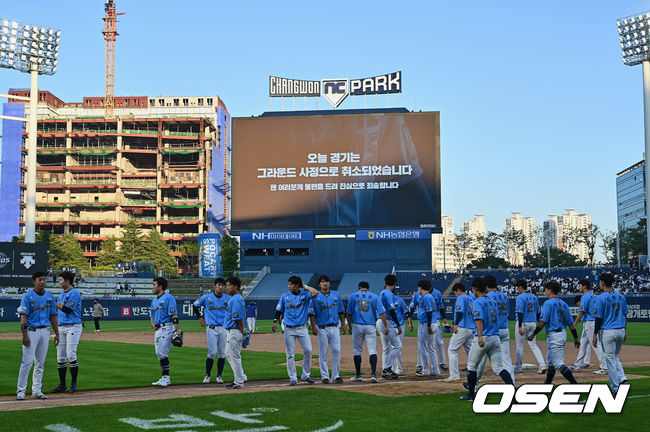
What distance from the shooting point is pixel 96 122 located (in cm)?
12238

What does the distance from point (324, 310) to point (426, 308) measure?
318cm

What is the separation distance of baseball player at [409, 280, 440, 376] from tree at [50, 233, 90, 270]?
9308 cm

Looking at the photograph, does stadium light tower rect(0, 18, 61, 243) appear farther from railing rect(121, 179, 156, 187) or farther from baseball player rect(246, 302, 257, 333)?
railing rect(121, 179, 156, 187)

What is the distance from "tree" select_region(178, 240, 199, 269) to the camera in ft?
369

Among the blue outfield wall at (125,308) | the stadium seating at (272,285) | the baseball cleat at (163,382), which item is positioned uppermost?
the stadium seating at (272,285)

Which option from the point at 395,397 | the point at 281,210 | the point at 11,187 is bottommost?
the point at 395,397

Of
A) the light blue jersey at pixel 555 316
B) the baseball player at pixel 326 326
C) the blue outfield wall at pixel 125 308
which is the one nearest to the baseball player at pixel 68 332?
the baseball player at pixel 326 326

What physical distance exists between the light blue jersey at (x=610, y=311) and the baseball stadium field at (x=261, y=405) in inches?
51.7

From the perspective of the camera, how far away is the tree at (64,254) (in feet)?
331

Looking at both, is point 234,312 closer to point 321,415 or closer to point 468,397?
point 321,415

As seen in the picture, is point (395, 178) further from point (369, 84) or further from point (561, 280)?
point (561, 280)

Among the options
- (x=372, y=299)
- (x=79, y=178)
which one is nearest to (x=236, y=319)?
(x=372, y=299)

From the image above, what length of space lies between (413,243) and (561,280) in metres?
Result: 14.3

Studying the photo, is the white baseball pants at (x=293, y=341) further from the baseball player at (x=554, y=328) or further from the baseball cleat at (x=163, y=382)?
the baseball player at (x=554, y=328)
